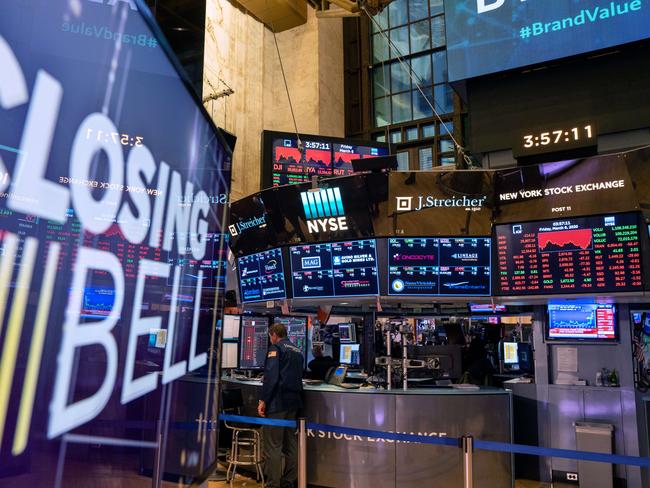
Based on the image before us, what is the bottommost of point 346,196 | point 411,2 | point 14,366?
point 14,366

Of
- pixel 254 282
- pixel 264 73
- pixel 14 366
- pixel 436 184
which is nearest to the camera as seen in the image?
pixel 14 366

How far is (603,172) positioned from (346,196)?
256 centimetres

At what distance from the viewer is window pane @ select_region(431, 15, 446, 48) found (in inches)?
→ 592

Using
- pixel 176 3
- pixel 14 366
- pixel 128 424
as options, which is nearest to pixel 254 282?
pixel 176 3

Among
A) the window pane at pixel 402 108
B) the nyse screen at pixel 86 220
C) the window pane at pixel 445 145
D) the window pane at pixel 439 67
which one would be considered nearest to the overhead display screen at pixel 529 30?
the nyse screen at pixel 86 220

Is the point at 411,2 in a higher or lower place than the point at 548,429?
higher

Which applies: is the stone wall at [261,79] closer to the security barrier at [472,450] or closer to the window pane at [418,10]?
the window pane at [418,10]

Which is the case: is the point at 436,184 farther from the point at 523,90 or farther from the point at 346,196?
the point at 523,90

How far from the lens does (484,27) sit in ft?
25.5

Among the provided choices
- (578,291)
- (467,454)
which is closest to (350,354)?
(578,291)

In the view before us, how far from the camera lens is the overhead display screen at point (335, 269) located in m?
6.04

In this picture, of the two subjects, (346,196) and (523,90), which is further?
(523,90)

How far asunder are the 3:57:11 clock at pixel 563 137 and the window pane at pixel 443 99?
9.32 metres

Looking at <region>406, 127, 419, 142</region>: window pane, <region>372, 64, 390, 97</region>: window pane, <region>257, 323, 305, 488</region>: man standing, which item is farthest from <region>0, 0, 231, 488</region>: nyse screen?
<region>372, 64, 390, 97</region>: window pane
